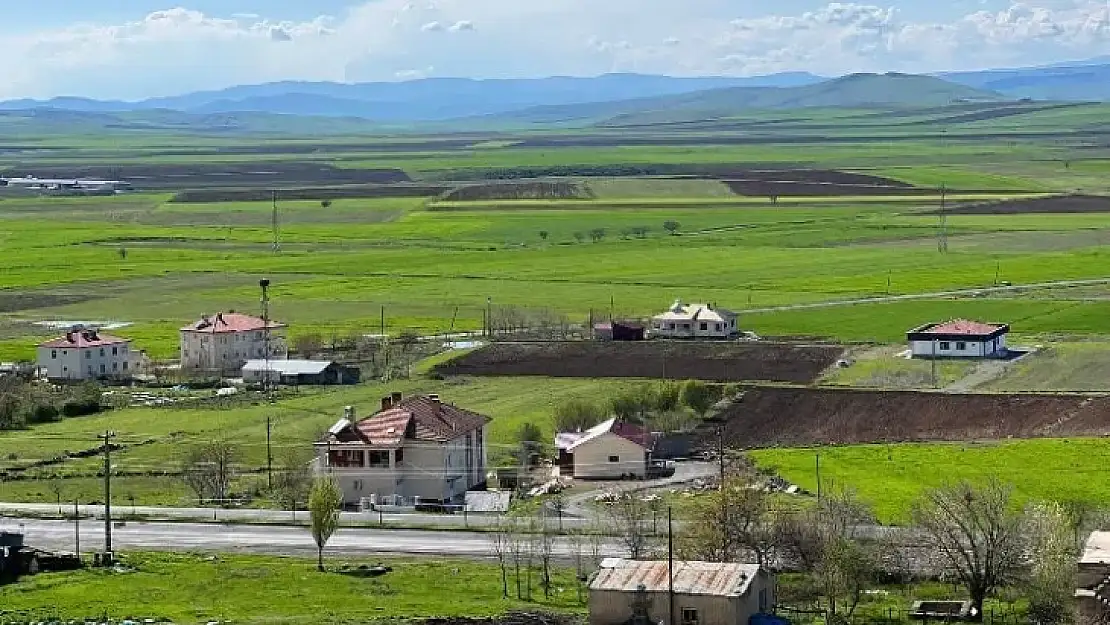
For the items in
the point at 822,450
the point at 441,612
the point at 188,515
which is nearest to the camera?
the point at 441,612

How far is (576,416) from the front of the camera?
5931 cm

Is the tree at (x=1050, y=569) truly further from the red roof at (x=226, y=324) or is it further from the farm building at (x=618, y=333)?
the red roof at (x=226, y=324)

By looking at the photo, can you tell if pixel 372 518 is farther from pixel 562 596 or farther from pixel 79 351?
pixel 79 351

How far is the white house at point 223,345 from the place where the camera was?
7600 centimetres

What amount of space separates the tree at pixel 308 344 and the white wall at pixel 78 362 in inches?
266

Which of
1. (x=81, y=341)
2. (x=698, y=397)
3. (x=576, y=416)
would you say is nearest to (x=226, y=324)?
(x=81, y=341)

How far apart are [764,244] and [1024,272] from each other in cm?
2438

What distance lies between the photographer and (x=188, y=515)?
4825cm

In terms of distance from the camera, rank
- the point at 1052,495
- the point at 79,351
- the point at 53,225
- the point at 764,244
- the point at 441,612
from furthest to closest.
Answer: the point at 53,225 < the point at 764,244 < the point at 79,351 < the point at 1052,495 < the point at 441,612

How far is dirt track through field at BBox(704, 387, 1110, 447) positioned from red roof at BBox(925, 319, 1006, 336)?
33.5ft

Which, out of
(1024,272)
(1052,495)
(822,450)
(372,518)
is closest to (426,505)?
(372,518)

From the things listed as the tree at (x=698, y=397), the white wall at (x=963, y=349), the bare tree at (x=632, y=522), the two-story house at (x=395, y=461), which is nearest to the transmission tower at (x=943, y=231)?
the white wall at (x=963, y=349)

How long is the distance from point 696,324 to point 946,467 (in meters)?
31.6

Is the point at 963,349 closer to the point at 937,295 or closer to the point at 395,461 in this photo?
the point at 937,295
